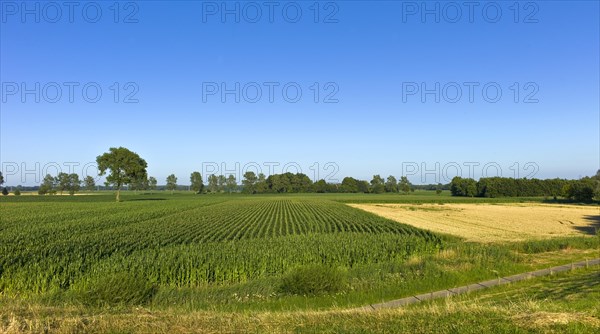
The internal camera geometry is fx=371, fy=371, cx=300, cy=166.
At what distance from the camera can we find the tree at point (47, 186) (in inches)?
6287

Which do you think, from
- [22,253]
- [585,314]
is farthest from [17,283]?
[585,314]

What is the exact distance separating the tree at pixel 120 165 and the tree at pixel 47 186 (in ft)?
309

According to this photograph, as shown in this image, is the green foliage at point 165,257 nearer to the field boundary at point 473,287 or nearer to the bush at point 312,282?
the bush at point 312,282

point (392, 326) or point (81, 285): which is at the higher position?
point (392, 326)

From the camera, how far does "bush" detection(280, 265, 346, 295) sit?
43.9 ft

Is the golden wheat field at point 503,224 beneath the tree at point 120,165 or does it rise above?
beneath

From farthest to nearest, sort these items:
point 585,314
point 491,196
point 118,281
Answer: point 491,196 < point 118,281 < point 585,314

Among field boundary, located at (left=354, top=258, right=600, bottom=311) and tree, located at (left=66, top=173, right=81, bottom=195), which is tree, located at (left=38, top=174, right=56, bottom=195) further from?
field boundary, located at (left=354, top=258, right=600, bottom=311)

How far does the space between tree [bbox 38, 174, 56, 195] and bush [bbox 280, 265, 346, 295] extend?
598 ft

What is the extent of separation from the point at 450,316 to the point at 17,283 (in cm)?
1599

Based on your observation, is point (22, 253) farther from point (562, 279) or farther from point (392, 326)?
point (562, 279)

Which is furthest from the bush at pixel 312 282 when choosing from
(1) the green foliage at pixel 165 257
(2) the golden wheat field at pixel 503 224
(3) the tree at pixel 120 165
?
(3) the tree at pixel 120 165

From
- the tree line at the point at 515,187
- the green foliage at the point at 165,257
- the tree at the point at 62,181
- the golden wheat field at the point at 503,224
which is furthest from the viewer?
the tree at the point at 62,181

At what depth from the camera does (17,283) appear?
1465 centimetres
